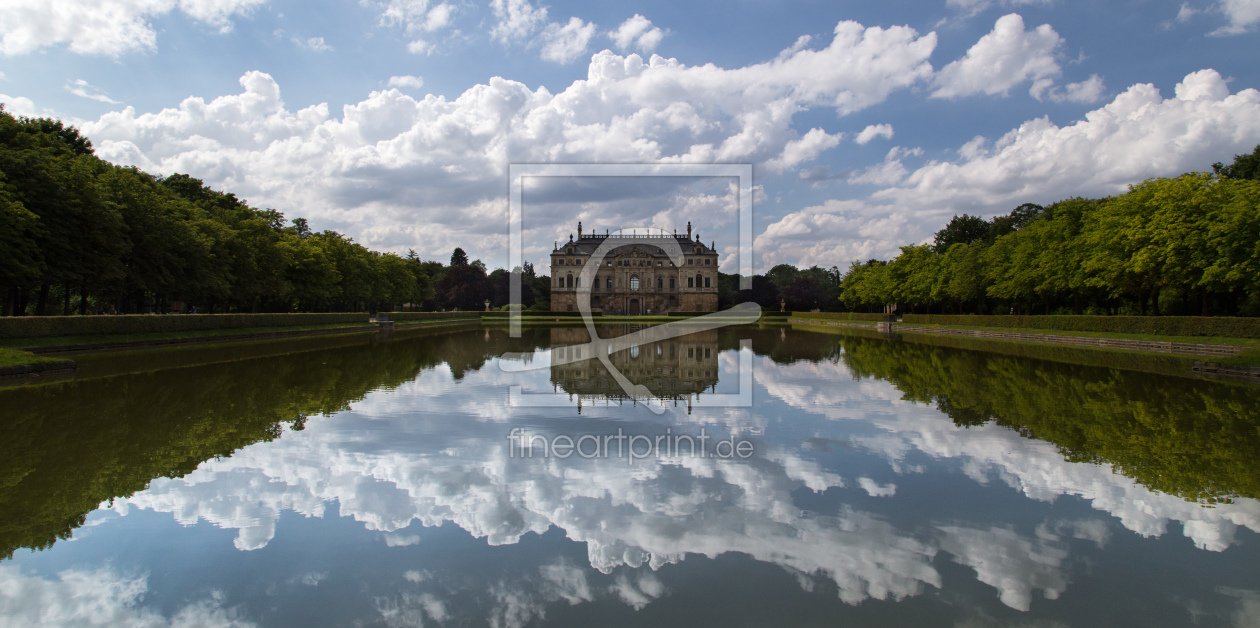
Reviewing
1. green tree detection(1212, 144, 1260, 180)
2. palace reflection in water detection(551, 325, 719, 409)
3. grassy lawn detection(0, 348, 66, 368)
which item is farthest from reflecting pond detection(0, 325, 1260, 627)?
green tree detection(1212, 144, 1260, 180)

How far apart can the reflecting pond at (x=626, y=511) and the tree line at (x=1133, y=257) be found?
1849cm

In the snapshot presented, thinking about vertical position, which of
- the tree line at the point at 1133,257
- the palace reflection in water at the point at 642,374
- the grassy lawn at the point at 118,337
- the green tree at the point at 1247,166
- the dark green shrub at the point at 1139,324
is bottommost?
the palace reflection in water at the point at 642,374

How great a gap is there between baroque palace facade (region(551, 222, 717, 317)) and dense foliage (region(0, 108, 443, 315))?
163 feet

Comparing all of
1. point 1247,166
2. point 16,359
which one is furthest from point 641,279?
point 16,359

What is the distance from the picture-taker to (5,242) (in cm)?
2133

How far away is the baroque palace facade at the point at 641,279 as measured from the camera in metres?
95.4

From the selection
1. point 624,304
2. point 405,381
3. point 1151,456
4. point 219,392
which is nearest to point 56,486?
point 219,392

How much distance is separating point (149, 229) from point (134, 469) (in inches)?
1074

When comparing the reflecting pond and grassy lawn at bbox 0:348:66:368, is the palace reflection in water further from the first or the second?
grassy lawn at bbox 0:348:66:368

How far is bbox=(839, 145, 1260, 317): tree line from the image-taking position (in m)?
25.9

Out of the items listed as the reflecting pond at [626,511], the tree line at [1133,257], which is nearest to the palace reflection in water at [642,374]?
the reflecting pond at [626,511]

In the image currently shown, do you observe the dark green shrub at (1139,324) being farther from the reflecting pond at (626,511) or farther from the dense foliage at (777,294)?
the dense foliage at (777,294)

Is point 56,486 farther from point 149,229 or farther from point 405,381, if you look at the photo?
point 149,229

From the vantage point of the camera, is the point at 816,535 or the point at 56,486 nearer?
the point at 816,535
